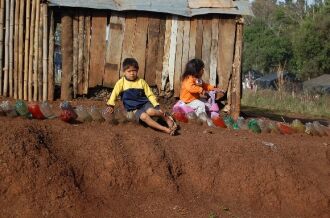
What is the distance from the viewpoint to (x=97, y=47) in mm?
8188

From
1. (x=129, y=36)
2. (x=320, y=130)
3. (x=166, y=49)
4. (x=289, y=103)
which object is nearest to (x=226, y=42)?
(x=166, y=49)

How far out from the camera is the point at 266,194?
5754 millimetres

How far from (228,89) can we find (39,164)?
14.6ft

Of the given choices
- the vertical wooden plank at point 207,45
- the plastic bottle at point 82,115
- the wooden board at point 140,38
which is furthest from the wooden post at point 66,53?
the plastic bottle at point 82,115

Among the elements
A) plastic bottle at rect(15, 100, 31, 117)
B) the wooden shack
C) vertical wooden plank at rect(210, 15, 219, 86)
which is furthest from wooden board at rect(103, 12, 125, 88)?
plastic bottle at rect(15, 100, 31, 117)

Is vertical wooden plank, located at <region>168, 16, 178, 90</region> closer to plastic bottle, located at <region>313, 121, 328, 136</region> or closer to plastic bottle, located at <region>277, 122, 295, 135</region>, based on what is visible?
plastic bottle, located at <region>277, 122, 295, 135</region>

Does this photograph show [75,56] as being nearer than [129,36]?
Yes

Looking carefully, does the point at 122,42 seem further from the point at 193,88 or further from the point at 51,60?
the point at 193,88

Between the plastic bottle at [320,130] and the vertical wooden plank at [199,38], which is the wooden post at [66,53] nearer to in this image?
the vertical wooden plank at [199,38]

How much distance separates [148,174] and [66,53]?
3503 mm

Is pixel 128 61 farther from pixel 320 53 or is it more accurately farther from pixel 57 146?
pixel 320 53

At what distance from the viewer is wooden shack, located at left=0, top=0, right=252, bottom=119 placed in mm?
7973

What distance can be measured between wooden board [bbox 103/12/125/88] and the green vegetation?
37.1 feet

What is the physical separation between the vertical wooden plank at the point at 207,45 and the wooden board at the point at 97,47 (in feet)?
5.19
